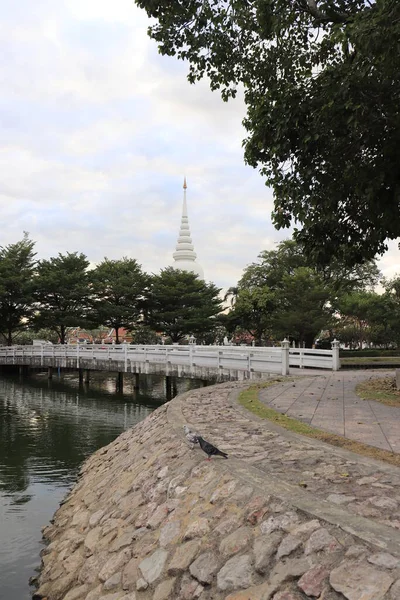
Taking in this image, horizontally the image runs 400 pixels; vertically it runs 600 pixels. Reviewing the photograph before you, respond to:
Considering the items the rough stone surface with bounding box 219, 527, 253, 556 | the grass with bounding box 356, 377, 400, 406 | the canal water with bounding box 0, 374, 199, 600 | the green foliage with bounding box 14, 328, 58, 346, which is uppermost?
the green foliage with bounding box 14, 328, 58, 346

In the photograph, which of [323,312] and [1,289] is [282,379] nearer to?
[323,312]

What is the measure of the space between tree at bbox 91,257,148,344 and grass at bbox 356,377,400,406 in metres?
28.5

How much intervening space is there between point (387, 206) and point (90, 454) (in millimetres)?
10177

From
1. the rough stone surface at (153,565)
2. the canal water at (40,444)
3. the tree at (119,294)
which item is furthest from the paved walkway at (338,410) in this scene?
the tree at (119,294)

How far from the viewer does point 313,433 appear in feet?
23.7

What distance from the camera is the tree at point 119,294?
131 feet

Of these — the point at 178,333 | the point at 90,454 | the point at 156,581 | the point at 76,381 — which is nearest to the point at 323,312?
the point at 178,333

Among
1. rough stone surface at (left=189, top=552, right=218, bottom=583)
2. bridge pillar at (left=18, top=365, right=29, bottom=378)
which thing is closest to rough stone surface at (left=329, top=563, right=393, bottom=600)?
rough stone surface at (left=189, top=552, right=218, bottom=583)

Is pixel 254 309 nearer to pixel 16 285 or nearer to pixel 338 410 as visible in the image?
pixel 16 285

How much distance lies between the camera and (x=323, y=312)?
35750mm

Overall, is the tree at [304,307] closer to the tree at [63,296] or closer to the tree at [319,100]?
the tree at [63,296]

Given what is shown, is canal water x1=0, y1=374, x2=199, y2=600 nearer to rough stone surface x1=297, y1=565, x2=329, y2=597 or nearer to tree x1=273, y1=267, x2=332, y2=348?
rough stone surface x1=297, y1=565, x2=329, y2=597

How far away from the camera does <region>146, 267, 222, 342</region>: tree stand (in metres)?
39.8

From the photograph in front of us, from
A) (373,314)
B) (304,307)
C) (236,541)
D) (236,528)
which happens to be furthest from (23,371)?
(236,541)
